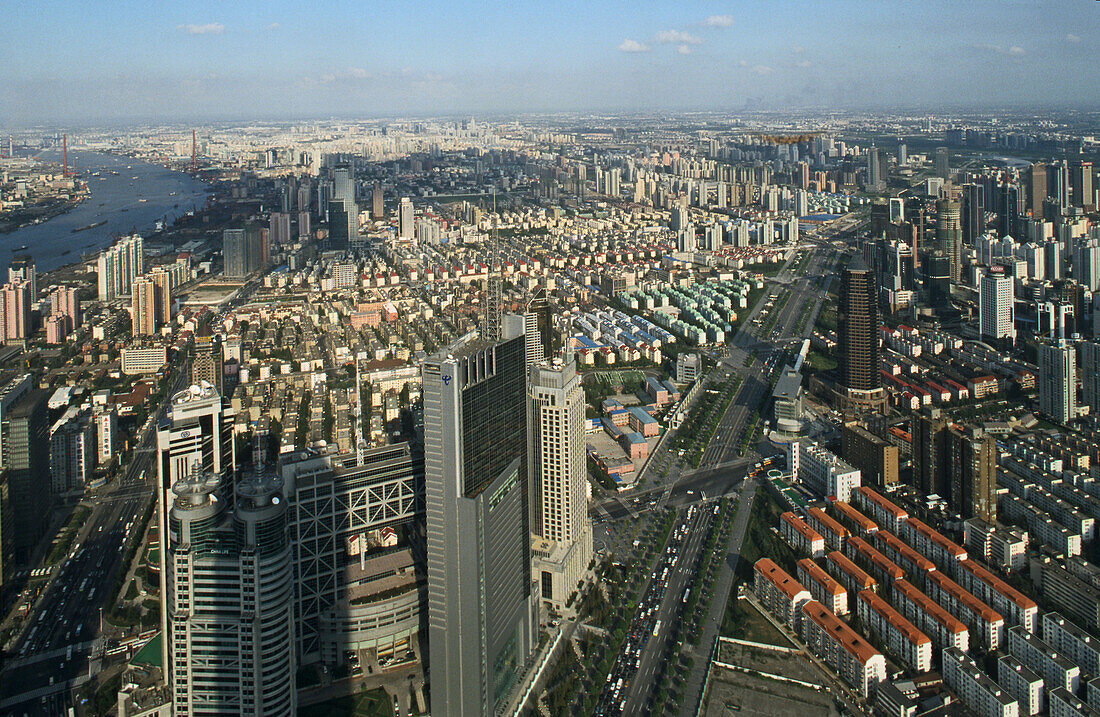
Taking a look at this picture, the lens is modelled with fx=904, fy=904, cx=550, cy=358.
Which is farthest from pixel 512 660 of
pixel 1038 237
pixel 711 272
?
pixel 1038 237

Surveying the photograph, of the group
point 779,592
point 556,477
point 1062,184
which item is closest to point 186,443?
point 556,477

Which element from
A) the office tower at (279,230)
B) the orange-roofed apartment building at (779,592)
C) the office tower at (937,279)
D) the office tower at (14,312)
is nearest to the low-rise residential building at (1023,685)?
the orange-roofed apartment building at (779,592)

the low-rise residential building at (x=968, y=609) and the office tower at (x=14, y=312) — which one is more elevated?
the office tower at (x=14, y=312)

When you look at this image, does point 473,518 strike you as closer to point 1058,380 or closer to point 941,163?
point 1058,380

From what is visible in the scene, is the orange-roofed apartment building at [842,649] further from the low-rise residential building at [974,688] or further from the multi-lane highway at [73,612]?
the multi-lane highway at [73,612]

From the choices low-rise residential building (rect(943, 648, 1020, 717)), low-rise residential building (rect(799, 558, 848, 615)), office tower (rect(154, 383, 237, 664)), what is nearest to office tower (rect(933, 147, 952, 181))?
low-rise residential building (rect(799, 558, 848, 615))

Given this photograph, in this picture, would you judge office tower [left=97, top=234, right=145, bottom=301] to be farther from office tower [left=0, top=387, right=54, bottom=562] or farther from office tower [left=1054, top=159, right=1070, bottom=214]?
office tower [left=1054, top=159, right=1070, bottom=214]
